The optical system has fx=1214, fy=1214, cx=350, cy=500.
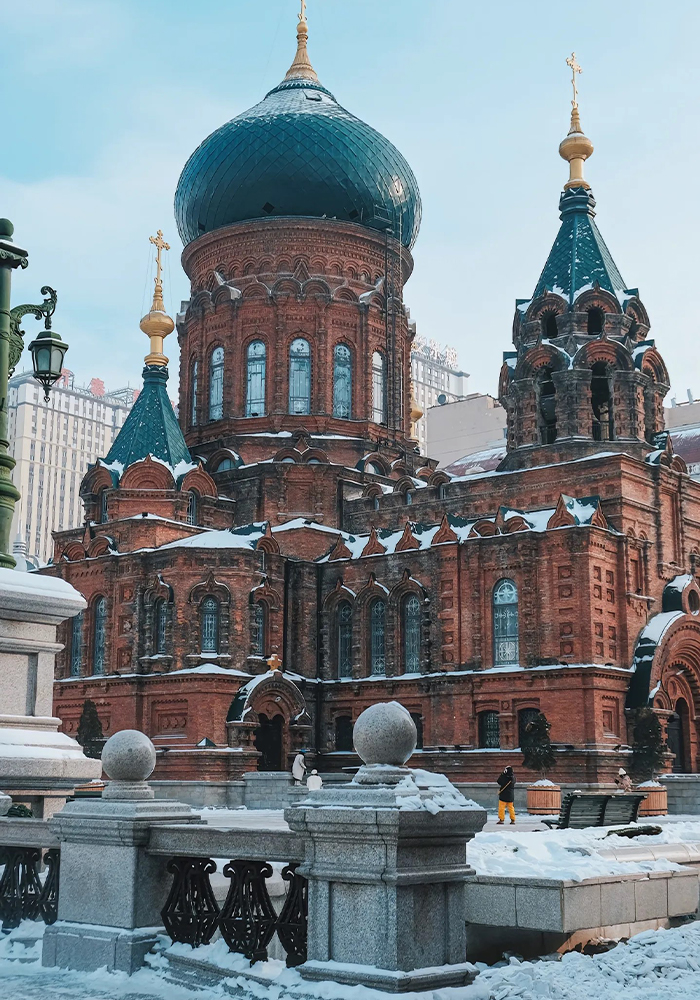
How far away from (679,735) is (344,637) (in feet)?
30.5

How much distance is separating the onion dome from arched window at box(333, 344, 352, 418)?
4.26 metres

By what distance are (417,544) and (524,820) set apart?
34.1ft

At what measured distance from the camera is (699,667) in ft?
102

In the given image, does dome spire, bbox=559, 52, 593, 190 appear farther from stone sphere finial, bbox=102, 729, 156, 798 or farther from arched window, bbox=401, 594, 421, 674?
stone sphere finial, bbox=102, 729, 156, 798

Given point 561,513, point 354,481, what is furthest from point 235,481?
point 561,513

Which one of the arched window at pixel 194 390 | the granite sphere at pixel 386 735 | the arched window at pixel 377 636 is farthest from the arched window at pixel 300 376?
the granite sphere at pixel 386 735

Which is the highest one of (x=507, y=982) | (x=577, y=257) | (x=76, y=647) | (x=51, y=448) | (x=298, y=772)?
(x=51, y=448)

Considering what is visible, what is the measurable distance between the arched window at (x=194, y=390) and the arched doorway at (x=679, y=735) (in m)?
17.5

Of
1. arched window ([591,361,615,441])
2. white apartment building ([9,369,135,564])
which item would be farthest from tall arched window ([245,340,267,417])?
white apartment building ([9,369,135,564])

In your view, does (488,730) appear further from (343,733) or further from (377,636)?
(343,733)

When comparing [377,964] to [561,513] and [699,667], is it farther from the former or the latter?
[699,667]

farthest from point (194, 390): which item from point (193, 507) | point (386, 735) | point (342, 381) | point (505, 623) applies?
point (386, 735)

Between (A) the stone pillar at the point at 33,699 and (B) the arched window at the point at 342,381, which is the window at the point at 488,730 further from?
(A) the stone pillar at the point at 33,699

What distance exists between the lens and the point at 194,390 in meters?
39.6
